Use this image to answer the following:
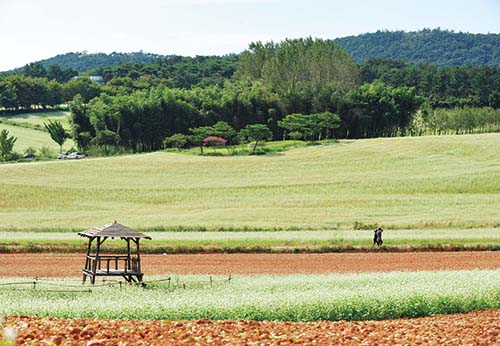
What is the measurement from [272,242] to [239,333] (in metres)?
28.4

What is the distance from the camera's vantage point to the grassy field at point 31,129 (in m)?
136

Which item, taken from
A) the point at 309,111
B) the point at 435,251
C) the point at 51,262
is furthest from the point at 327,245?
the point at 309,111

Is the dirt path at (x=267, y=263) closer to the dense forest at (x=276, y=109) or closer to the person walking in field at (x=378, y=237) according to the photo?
the person walking in field at (x=378, y=237)

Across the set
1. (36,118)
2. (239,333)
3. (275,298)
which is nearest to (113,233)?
(275,298)

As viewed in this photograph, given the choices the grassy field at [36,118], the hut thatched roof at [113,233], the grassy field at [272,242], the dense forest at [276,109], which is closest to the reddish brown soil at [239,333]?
the hut thatched roof at [113,233]

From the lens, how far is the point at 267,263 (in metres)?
38.9

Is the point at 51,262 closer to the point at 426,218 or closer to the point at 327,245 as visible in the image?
the point at 327,245

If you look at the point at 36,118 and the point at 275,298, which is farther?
the point at 36,118

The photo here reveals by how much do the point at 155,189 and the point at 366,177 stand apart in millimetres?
20767

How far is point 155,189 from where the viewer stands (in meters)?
76.6

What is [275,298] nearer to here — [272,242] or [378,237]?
[378,237]

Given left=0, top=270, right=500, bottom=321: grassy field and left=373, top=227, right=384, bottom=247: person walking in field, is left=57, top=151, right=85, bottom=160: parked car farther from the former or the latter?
left=0, top=270, right=500, bottom=321: grassy field

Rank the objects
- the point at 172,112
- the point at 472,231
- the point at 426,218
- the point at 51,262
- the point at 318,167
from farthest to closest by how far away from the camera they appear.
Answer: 1. the point at 172,112
2. the point at 318,167
3. the point at 426,218
4. the point at 472,231
5. the point at 51,262

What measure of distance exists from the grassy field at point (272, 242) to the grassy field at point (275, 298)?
12801 millimetres
